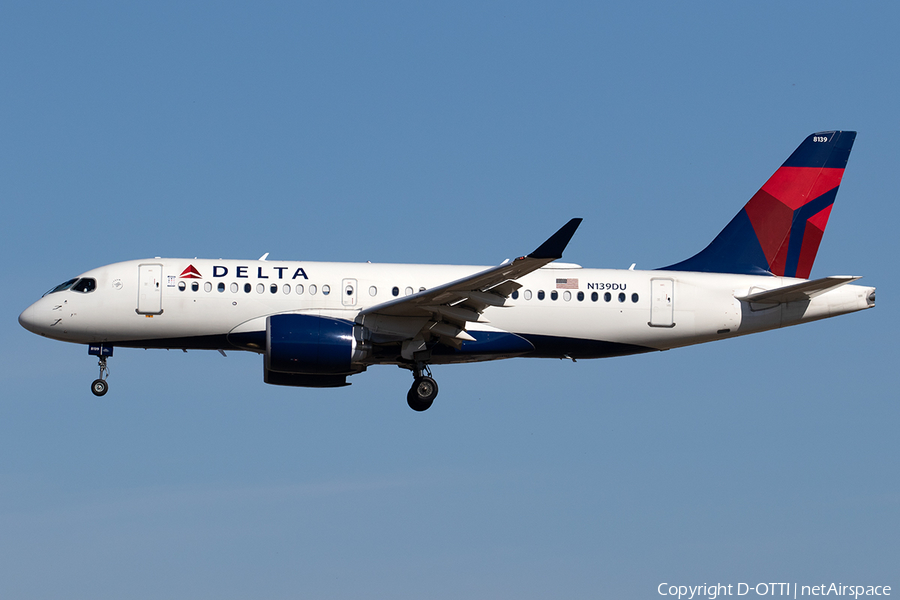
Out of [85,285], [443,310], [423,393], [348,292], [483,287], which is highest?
[85,285]

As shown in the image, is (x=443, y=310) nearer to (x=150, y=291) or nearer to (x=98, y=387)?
(x=150, y=291)

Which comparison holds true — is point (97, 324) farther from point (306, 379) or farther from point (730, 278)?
point (730, 278)

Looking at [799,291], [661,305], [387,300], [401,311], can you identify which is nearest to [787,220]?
[799,291]

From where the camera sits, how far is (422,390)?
32406mm

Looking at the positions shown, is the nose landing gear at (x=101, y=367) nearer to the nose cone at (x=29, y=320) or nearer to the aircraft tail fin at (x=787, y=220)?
the nose cone at (x=29, y=320)

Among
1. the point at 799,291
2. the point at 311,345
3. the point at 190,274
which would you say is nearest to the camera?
the point at 311,345

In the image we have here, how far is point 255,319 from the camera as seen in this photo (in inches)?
1236

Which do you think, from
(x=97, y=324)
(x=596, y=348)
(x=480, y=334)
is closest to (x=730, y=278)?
(x=596, y=348)

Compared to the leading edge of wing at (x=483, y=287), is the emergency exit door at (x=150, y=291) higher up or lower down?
higher up

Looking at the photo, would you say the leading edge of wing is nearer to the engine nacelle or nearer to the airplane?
the airplane

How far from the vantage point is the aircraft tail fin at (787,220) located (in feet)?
117

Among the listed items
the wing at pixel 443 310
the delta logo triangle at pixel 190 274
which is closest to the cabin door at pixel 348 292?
the wing at pixel 443 310

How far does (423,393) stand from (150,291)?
8082 mm

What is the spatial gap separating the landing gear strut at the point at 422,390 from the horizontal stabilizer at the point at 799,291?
951 centimetres
